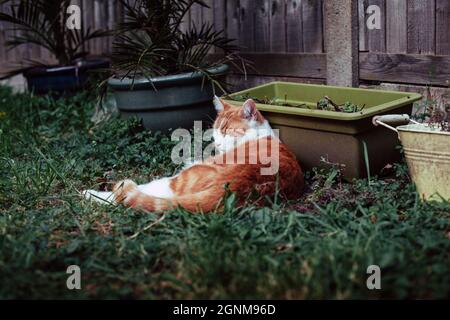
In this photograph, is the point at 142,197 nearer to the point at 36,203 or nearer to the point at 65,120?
the point at 36,203

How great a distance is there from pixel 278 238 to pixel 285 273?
42 centimetres

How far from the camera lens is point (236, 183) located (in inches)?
122

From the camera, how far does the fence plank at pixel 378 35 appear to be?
4359mm

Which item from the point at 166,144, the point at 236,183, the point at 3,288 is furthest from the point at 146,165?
the point at 3,288

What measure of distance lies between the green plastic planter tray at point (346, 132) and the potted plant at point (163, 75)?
1.98 ft

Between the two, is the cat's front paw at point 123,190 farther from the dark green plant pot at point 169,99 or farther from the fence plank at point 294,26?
the fence plank at point 294,26

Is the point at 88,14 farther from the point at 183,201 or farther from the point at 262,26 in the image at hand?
the point at 183,201

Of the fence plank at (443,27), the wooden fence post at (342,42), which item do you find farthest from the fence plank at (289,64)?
the fence plank at (443,27)

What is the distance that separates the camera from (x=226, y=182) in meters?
3.09

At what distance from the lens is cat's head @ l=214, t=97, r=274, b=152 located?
3.73 metres

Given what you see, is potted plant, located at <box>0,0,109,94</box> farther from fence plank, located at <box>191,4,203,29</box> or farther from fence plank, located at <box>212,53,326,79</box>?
fence plank, located at <box>212,53,326,79</box>

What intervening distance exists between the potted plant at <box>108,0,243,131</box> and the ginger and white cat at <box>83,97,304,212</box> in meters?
0.77

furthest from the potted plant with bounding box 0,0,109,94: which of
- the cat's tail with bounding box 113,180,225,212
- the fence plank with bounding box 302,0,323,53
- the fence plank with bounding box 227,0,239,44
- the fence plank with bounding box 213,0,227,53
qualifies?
the cat's tail with bounding box 113,180,225,212

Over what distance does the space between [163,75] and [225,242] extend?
2.37 metres
